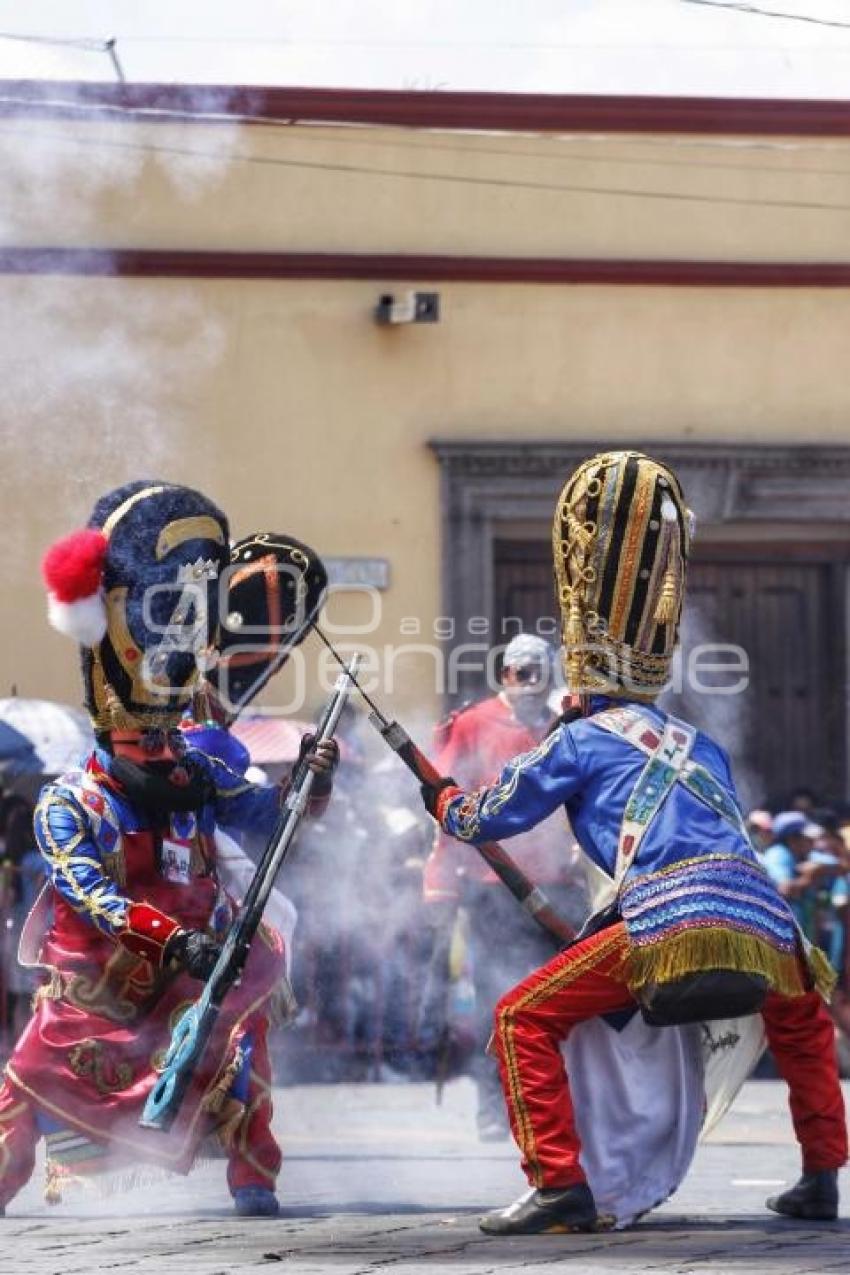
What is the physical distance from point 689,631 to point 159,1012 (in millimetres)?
7655

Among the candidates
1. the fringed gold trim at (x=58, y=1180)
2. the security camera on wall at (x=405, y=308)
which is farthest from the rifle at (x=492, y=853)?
the security camera on wall at (x=405, y=308)

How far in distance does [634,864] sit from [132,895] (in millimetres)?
1280

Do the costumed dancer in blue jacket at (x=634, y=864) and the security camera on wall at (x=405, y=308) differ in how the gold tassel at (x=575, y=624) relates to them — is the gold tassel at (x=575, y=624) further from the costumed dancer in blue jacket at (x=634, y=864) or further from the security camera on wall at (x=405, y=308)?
the security camera on wall at (x=405, y=308)

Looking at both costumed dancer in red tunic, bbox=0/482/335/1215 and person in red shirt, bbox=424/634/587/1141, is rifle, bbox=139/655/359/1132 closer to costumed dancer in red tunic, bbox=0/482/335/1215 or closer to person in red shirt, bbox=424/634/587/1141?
costumed dancer in red tunic, bbox=0/482/335/1215

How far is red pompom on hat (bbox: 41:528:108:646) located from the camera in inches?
297

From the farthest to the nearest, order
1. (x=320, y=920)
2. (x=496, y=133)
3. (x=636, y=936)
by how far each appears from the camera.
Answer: (x=496, y=133)
(x=320, y=920)
(x=636, y=936)

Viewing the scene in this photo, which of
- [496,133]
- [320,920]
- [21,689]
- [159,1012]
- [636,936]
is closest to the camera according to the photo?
[636,936]

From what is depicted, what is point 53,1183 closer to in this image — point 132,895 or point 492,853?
point 132,895

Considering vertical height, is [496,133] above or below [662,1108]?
above

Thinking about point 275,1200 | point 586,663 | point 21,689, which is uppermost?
point 21,689

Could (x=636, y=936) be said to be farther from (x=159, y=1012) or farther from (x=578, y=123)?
(x=578, y=123)

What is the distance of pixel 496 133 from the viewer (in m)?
14.5

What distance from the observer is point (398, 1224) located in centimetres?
732

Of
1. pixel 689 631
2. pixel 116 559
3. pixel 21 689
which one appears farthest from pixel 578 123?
pixel 116 559
